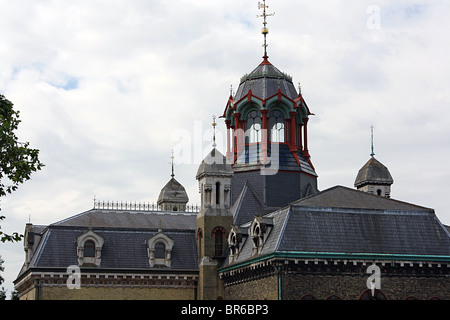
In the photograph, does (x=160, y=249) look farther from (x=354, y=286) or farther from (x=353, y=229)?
(x=354, y=286)

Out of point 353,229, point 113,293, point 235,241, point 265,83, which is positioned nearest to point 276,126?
point 265,83

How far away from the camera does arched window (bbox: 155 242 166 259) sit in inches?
2488

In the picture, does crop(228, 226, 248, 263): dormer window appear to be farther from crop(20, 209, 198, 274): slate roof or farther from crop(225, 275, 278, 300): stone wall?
crop(20, 209, 198, 274): slate roof

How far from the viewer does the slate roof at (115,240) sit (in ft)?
201

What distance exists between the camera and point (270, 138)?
67.9 m

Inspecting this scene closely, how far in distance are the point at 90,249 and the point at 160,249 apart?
5.35 meters

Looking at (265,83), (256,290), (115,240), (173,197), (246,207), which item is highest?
(265,83)

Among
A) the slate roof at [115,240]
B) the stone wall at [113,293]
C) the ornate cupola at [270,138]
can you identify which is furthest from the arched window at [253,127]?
the stone wall at [113,293]

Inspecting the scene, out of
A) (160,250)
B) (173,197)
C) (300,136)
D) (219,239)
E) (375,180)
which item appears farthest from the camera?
(173,197)

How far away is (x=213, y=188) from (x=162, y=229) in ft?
17.4

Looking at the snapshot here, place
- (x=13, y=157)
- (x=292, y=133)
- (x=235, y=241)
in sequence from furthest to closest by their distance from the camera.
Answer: (x=292, y=133)
(x=235, y=241)
(x=13, y=157)

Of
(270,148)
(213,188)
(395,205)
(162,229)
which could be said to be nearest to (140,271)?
(162,229)

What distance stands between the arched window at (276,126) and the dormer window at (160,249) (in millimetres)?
12385

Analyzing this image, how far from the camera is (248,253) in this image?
56.2 meters
